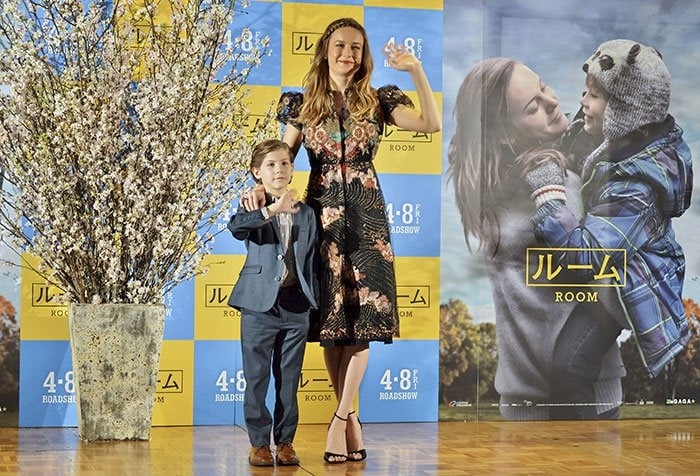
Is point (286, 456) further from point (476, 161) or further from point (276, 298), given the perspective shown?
point (476, 161)

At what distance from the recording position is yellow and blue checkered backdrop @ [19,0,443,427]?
5832mm

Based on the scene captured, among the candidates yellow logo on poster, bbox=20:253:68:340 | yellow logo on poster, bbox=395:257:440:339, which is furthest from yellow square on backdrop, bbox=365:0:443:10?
yellow logo on poster, bbox=20:253:68:340

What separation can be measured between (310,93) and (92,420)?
182 cm

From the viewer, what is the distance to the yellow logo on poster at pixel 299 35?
6.11 metres

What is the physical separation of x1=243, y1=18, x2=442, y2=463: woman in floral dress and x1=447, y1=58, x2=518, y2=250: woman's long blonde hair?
5.15ft

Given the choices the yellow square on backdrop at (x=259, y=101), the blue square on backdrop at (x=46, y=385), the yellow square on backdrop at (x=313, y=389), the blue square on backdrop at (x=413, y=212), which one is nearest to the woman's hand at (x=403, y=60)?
the yellow square on backdrop at (x=259, y=101)

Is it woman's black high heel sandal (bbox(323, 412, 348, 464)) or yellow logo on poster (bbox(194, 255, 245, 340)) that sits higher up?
yellow logo on poster (bbox(194, 255, 245, 340))

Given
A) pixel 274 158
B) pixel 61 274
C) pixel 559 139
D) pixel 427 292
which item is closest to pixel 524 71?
pixel 559 139

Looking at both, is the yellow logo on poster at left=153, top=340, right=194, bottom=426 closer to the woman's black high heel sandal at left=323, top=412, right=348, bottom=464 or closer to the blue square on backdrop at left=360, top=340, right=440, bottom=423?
the blue square on backdrop at left=360, top=340, right=440, bottom=423

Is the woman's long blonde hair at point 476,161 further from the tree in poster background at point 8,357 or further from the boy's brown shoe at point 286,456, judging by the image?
the tree in poster background at point 8,357

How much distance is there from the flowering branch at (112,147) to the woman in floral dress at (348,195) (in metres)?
0.77

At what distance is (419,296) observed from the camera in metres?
6.24

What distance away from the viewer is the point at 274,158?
453 centimetres

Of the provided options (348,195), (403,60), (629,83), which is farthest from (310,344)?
(629,83)
